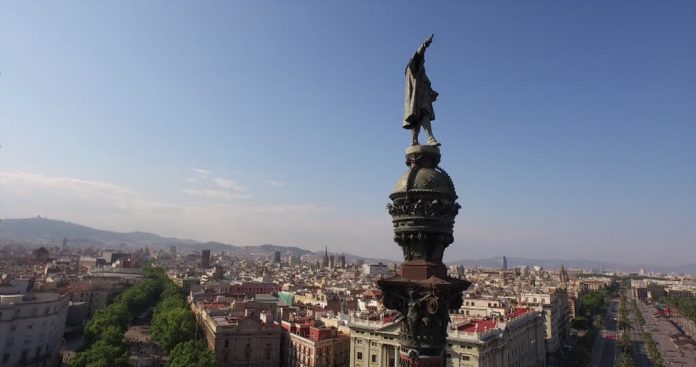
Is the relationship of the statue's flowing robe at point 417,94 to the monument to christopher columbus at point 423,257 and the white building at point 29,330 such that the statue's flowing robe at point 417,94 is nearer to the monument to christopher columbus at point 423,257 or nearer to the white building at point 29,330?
the monument to christopher columbus at point 423,257

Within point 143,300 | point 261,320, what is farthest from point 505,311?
point 143,300

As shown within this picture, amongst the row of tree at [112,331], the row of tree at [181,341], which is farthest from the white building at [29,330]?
the row of tree at [181,341]

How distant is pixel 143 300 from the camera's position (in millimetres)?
105688

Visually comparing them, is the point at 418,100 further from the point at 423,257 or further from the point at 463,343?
the point at 463,343

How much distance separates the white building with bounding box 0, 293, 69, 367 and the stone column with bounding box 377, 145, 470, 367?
65551 mm

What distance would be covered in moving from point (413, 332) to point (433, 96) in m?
5.30

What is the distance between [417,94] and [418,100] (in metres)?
0.13

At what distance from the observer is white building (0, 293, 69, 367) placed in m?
57.9

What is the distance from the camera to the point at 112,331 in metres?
57.6

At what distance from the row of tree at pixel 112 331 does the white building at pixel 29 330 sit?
4.71 metres

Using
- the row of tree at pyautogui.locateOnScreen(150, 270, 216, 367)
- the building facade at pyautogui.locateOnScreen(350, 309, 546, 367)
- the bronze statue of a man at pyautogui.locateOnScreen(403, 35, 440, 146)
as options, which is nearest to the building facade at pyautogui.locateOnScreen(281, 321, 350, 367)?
the building facade at pyautogui.locateOnScreen(350, 309, 546, 367)

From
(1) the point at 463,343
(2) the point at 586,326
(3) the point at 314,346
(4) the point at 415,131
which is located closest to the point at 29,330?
(3) the point at 314,346

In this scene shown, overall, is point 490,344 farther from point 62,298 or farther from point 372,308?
point 62,298

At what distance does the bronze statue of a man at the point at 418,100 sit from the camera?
10570mm
